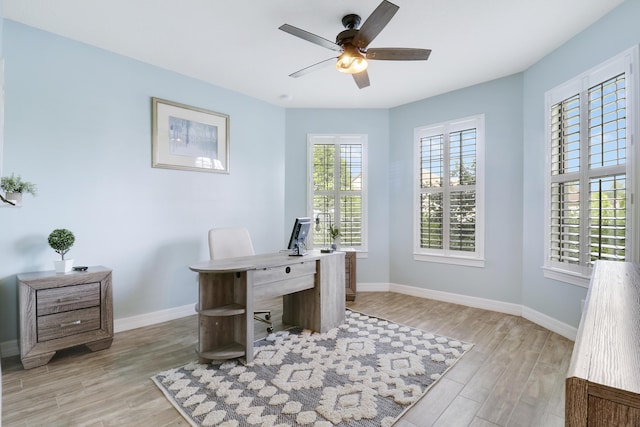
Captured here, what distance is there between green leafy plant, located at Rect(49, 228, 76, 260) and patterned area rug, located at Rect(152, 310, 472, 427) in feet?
4.64

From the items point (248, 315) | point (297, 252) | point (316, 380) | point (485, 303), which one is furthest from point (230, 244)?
point (485, 303)

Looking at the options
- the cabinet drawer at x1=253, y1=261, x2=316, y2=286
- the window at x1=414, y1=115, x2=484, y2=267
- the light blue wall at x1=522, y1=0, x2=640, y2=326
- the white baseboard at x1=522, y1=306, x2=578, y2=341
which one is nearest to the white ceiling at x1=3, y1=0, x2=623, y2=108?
the light blue wall at x1=522, y1=0, x2=640, y2=326

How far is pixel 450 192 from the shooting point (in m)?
4.43

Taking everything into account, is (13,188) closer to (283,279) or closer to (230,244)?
(230,244)

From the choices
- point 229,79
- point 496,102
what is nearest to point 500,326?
point 496,102

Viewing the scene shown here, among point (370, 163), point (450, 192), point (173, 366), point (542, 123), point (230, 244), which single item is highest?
point (542, 123)

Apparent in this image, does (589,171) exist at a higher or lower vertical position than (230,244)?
higher

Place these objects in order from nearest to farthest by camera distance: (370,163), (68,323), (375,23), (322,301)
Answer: (375,23) → (68,323) → (322,301) → (370,163)

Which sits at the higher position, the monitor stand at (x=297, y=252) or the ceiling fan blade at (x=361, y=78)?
the ceiling fan blade at (x=361, y=78)

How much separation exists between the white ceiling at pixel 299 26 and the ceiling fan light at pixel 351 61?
0.33 m

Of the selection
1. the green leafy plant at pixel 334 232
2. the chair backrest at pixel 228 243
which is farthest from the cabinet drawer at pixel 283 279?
the green leafy plant at pixel 334 232

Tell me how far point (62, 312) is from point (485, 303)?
4569mm

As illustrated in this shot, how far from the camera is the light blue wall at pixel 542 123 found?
2.60m

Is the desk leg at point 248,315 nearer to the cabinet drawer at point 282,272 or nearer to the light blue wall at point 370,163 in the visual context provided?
the cabinet drawer at point 282,272
